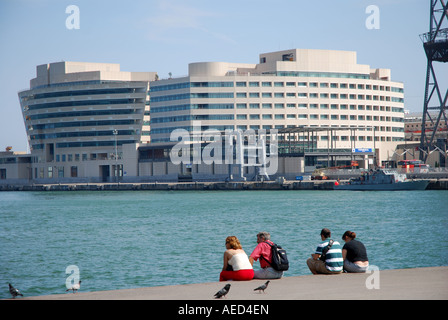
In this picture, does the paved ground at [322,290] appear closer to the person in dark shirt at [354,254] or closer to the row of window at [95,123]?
the person in dark shirt at [354,254]

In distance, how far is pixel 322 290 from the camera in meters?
17.4

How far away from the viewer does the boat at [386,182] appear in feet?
397

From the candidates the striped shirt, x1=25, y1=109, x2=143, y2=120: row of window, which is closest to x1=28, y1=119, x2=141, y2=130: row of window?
x1=25, y1=109, x2=143, y2=120: row of window

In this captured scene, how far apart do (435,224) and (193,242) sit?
22.7 meters

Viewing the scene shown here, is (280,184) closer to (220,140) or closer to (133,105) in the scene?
(220,140)

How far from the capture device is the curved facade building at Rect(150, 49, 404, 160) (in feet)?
565

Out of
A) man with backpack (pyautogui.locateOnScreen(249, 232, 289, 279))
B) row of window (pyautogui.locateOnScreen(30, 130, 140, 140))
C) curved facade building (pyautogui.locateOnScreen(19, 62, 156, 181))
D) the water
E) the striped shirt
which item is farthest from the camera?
row of window (pyautogui.locateOnScreen(30, 130, 140, 140))

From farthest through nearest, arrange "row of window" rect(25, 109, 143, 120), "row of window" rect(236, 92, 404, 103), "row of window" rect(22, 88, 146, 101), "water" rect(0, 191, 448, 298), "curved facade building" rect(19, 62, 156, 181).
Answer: "row of window" rect(25, 109, 143, 120) → "row of window" rect(22, 88, 146, 101) → "curved facade building" rect(19, 62, 156, 181) → "row of window" rect(236, 92, 404, 103) → "water" rect(0, 191, 448, 298)

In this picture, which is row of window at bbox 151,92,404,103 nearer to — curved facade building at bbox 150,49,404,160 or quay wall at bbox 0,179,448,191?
curved facade building at bbox 150,49,404,160

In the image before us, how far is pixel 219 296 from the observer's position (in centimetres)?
1619

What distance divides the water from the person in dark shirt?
1116 centimetres

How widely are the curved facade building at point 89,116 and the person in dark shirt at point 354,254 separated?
16033 cm

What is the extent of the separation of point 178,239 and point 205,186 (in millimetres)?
103972
